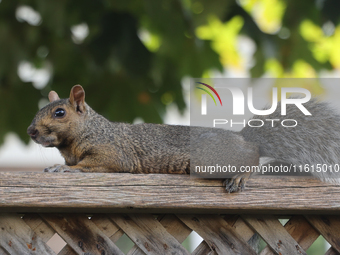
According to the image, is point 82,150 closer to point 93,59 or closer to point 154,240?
point 154,240

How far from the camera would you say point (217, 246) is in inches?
38.4

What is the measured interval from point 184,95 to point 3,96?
892 millimetres

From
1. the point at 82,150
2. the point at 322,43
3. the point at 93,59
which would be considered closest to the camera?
the point at 82,150

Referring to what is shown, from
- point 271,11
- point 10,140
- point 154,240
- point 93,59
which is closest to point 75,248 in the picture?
point 154,240

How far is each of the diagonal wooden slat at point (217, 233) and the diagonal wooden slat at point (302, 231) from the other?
122mm

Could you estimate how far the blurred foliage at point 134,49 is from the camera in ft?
5.90

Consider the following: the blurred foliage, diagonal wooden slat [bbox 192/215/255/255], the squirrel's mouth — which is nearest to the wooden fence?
diagonal wooden slat [bbox 192/215/255/255]

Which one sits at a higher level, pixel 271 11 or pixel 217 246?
pixel 271 11

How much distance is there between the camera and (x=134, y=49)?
69.2 inches

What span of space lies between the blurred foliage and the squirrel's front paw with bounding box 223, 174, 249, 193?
907mm

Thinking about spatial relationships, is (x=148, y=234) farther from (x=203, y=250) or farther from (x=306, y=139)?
(x=306, y=139)

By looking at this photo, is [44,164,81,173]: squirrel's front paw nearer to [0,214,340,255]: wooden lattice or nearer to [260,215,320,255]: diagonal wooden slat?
[0,214,340,255]: wooden lattice

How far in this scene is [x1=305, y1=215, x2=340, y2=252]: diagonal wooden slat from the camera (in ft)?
3.36

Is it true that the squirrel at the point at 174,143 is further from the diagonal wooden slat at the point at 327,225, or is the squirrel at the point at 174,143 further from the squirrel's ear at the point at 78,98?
the diagonal wooden slat at the point at 327,225
